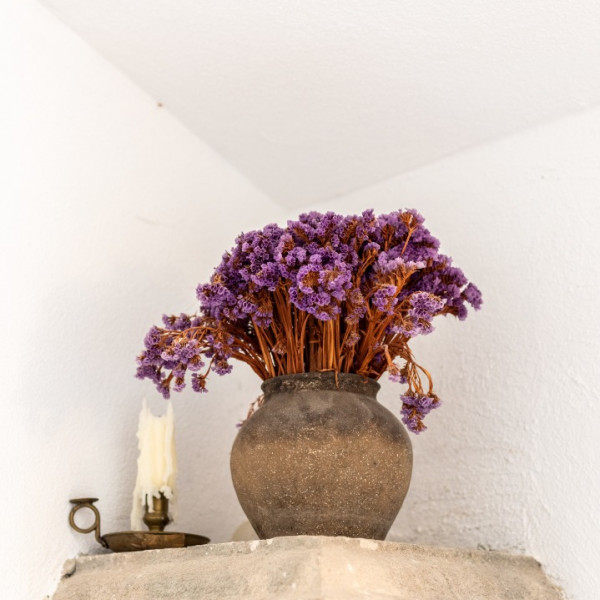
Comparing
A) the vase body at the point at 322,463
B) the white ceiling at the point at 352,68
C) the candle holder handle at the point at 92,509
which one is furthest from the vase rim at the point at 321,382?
the white ceiling at the point at 352,68

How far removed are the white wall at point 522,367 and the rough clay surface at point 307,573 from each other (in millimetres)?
115

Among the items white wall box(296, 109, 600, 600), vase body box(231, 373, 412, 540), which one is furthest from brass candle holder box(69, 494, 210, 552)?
white wall box(296, 109, 600, 600)

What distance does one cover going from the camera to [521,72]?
56.1 inches

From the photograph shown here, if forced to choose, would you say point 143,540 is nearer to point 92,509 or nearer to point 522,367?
point 92,509

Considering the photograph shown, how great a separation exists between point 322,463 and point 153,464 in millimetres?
365

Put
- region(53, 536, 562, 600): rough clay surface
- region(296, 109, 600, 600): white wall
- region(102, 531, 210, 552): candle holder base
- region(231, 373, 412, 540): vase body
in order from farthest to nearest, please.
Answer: region(296, 109, 600, 600): white wall
region(102, 531, 210, 552): candle holder base
region(231, 373, 412, 540): vase body
region(53, 536, 562, 600): rough clay surface

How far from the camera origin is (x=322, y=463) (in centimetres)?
105

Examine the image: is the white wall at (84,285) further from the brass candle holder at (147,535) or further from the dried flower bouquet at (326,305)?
the dried flower bouquet at (326,305)

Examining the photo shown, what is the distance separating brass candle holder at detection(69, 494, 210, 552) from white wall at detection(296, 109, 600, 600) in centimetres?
45

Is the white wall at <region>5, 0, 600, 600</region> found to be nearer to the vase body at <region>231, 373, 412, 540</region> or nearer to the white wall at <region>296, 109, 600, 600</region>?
the white wall at <region>296, 109, 600, 600</region>

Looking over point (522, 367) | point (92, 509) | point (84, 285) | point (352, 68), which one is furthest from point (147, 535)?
point (352, 68)

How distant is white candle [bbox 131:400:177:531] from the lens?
1.28 meters

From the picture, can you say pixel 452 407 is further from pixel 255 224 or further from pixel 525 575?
pixel 255 224

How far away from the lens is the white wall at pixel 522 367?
4.26ft
